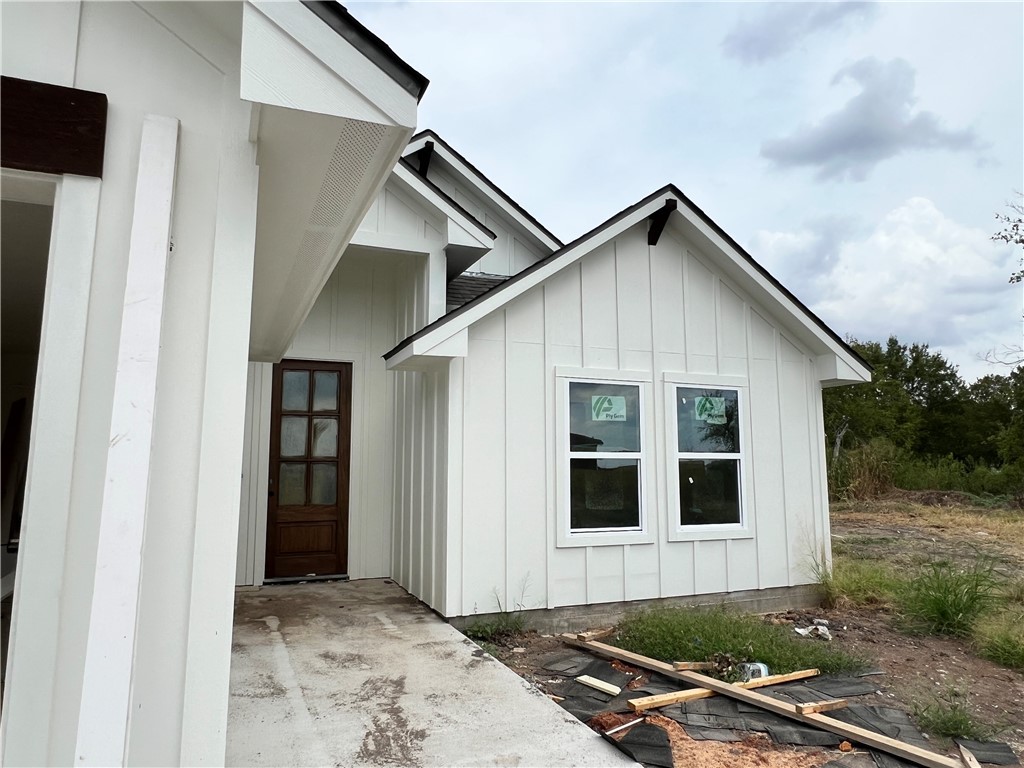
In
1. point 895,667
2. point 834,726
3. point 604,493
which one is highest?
point 604,493

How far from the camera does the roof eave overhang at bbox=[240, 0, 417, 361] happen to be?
1.93 metres

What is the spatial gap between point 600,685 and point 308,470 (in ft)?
13.9

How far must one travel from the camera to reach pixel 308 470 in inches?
274

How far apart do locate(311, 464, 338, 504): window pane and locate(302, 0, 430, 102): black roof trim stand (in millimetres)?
5627

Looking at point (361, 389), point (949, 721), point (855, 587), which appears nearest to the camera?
point (949, 721)

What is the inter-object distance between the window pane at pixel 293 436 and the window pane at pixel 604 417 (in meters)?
3.20

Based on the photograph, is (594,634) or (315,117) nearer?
(315,117)

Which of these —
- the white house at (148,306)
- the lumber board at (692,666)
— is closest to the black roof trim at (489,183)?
the lumber board at (692,666)

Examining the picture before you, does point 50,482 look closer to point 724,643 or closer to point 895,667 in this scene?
point 724,643

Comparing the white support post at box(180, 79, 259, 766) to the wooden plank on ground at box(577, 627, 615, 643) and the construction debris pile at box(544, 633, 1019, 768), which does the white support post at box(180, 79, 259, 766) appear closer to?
the construction debris pile at box(544, 633, 1019, 768)

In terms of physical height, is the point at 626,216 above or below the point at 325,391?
above

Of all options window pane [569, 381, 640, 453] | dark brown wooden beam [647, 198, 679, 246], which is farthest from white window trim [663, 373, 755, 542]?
dark brown wooden beam [647, 198, 679, 246]

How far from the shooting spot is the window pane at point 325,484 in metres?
6.96

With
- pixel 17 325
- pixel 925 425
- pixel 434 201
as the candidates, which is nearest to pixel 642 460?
pixel 434 201
